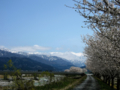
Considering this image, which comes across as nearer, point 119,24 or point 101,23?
point 119,24

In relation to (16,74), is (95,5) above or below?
above

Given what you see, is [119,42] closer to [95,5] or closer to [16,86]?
[95,5]

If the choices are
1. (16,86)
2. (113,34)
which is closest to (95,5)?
(113,34)

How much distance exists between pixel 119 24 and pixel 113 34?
1.25 meters

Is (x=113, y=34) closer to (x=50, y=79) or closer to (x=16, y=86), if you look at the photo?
(x=16, y=86)

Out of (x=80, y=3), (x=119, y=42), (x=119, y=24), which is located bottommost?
(x=119, y=42)

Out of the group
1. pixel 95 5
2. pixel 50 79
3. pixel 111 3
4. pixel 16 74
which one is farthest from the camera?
pixel 50 79

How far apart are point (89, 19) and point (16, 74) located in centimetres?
2052

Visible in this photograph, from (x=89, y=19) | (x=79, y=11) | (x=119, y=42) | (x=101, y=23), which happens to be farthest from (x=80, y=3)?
(x=119, y=42)

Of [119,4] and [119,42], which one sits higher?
[119,4]

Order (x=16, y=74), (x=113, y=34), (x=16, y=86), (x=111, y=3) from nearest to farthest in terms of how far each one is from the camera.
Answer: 1. (x=111, y=3)
2. (x=113, y=34)
3. (x=16, y=86)
4. (x=16, y=74)

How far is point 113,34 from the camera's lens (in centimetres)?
905

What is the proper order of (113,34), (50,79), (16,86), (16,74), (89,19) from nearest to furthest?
1. (89,19)
2. (113,34)
3. (16,86)
4. (16,74)
5. (50,79)

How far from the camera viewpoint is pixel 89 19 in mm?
8367
